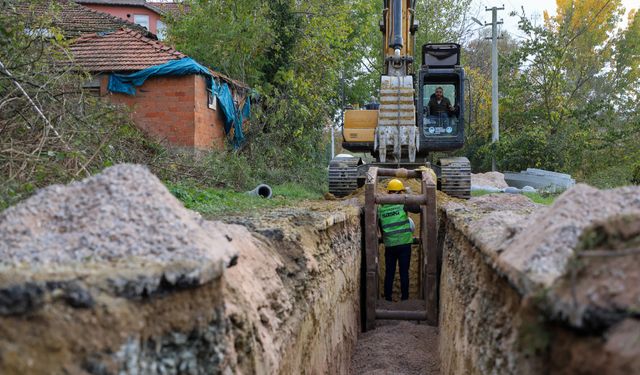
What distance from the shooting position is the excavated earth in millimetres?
2182

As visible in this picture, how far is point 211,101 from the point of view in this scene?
16281mm

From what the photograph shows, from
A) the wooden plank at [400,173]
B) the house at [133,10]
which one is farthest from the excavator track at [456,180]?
the house at [133,10]

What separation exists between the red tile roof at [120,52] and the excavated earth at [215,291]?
12.0 meters

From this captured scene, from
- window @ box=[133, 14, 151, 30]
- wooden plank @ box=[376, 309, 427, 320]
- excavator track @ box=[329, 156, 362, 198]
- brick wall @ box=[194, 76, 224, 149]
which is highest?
window @ box=[133, 14, 151, 30]

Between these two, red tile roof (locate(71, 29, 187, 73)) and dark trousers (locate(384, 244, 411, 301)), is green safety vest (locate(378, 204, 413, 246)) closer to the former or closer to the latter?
dark trousers (locate(384, 244, 411, 301))

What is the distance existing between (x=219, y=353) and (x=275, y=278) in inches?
60.1

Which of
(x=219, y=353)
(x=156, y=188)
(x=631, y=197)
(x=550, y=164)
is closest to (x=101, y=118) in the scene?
(x=156, y=188)

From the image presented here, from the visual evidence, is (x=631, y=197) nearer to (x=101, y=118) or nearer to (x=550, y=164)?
(x=101, y=118)

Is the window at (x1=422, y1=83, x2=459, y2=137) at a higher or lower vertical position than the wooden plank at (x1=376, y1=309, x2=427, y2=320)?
higher

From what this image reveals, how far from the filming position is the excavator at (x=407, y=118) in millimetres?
13453

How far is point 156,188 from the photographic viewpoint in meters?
3.36

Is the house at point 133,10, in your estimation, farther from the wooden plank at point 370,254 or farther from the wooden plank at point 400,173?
the wooden plank at point 370,254

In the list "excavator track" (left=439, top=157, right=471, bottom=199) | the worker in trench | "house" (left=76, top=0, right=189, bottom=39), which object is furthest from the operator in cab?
"house" (left=76, top=0, right=189, bottom=39)

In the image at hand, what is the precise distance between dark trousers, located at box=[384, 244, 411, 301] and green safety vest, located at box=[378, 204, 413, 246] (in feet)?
0.41
